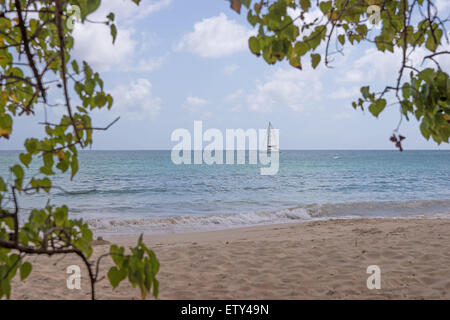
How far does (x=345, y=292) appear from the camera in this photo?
11.1 ft

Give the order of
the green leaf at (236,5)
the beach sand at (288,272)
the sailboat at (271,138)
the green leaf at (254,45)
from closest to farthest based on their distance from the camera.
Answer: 1. the green leaf at (236,5)
2. the green leaf at (254,45)
3. the beach sand at (288,272)
4. the sailboat at (271,138)

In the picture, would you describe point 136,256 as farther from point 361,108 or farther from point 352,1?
point 352,1

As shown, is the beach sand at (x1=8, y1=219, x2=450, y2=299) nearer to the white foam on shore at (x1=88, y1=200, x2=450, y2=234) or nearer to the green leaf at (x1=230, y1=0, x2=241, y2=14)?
the green leaf at (x1=230, y1=0, x2=241, y2=14)

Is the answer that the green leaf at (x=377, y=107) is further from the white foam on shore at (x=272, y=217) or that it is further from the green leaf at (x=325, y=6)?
the white foam on shore at (x=272, y=217)

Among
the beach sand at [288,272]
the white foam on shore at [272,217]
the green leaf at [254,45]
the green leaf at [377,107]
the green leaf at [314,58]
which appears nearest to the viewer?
the green leaf at [254,45]

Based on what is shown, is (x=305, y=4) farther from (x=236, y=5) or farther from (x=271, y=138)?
(x=271, y=138)

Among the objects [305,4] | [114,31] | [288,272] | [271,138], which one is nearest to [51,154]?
[114,31]

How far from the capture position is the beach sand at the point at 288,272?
345 cm

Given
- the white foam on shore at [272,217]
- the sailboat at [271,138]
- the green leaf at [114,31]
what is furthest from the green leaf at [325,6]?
the sailboat at [271,138]

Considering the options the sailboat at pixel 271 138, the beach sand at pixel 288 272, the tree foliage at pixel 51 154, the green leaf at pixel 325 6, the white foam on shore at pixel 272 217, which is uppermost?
the sailboat at pixel 271 138

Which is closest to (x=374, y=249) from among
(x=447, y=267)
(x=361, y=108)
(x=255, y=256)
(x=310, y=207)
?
(x=447, y=267)

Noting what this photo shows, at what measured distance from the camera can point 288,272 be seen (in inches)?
160

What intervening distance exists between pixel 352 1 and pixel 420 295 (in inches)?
100
